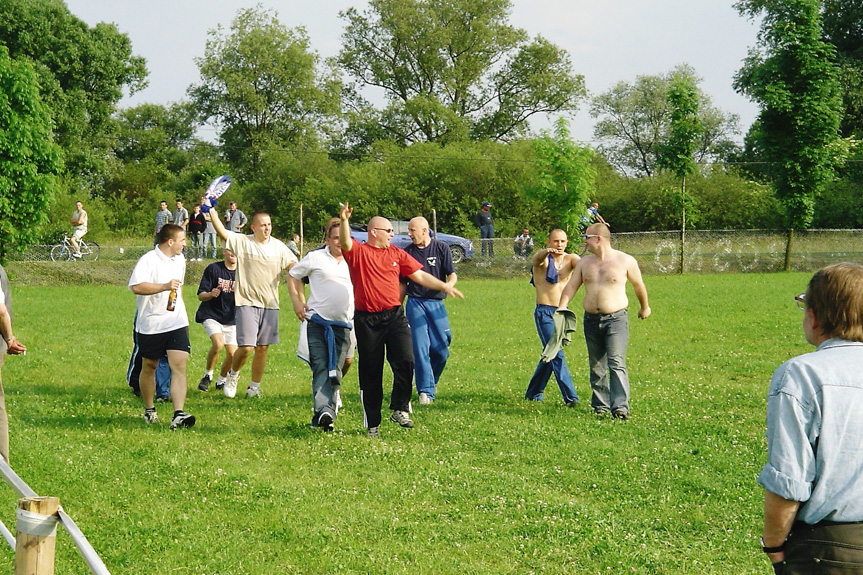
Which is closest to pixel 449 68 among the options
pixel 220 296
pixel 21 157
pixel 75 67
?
pixel 75 67

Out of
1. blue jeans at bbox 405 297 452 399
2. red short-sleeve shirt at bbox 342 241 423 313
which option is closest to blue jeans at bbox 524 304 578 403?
blue jeans at bbox 405 297 452 399

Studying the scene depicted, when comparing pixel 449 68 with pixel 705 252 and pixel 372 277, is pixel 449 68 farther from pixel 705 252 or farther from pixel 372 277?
pixel 372 277

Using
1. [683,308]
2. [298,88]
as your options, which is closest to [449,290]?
[683,308]

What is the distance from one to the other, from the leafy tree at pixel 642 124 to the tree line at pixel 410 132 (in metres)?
4.86

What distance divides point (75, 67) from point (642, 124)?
44.3 metres

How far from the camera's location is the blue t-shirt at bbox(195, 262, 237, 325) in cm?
1165

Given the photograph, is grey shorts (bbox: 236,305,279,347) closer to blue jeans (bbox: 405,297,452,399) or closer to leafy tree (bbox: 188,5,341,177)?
blue jeans (bbox: 405,297,452,399)

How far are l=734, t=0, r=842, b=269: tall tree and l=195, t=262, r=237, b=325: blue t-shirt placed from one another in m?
32.7

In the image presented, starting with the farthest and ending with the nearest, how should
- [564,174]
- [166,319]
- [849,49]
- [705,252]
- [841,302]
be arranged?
[849,49]
[564,174]
[705,252]
[166,319]
[841,302]

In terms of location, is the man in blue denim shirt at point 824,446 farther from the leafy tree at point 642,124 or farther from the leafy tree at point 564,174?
the leafy tree at point 642,124

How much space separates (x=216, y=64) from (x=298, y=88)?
5.35 metres

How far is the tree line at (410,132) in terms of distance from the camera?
39.7 m

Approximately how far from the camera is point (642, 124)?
2990 inches

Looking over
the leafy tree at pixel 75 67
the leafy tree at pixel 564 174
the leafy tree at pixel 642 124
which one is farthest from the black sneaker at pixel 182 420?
the leafy tree at pixel 642 124
